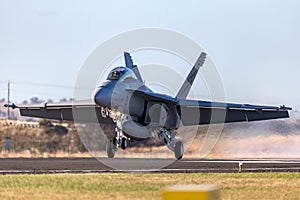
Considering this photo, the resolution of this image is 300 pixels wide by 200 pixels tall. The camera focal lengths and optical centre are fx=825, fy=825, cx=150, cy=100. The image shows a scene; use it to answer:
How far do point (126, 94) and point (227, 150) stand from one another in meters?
15.6

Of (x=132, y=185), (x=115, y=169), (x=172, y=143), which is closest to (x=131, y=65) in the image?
(x=172, y=143)

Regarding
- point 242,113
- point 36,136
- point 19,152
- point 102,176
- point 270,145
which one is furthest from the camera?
point 36,136

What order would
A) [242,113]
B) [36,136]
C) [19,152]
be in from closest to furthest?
[242,113] < [19,152] < [36,136]

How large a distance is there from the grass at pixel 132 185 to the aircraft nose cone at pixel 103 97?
893 cm

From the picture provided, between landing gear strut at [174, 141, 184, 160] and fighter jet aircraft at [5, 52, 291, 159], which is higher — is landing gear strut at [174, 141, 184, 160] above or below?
below

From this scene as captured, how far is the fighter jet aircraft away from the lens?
38000mm

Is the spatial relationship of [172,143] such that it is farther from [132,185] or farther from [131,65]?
[132,185]

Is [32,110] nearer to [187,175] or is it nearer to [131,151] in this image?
[131,151]

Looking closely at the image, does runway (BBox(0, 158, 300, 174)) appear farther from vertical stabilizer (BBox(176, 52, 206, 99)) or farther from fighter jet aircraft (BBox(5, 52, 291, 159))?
vertical stabilizer (BBox(176, 52, 206, 99))

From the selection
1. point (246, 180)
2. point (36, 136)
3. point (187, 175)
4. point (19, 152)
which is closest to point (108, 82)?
point (187, 175)

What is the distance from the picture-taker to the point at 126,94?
38812 millimetres

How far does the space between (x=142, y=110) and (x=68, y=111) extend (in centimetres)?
880

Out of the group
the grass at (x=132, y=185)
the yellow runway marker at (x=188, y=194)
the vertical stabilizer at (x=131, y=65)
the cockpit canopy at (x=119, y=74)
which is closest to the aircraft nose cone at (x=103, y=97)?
the cockpit canopy at (x=119, y=74)

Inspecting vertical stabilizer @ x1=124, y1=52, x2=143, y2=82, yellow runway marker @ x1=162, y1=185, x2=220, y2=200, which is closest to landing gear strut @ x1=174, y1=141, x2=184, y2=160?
vertical stabilizer @ x1=124, y1=52, x2=143, y2=82
